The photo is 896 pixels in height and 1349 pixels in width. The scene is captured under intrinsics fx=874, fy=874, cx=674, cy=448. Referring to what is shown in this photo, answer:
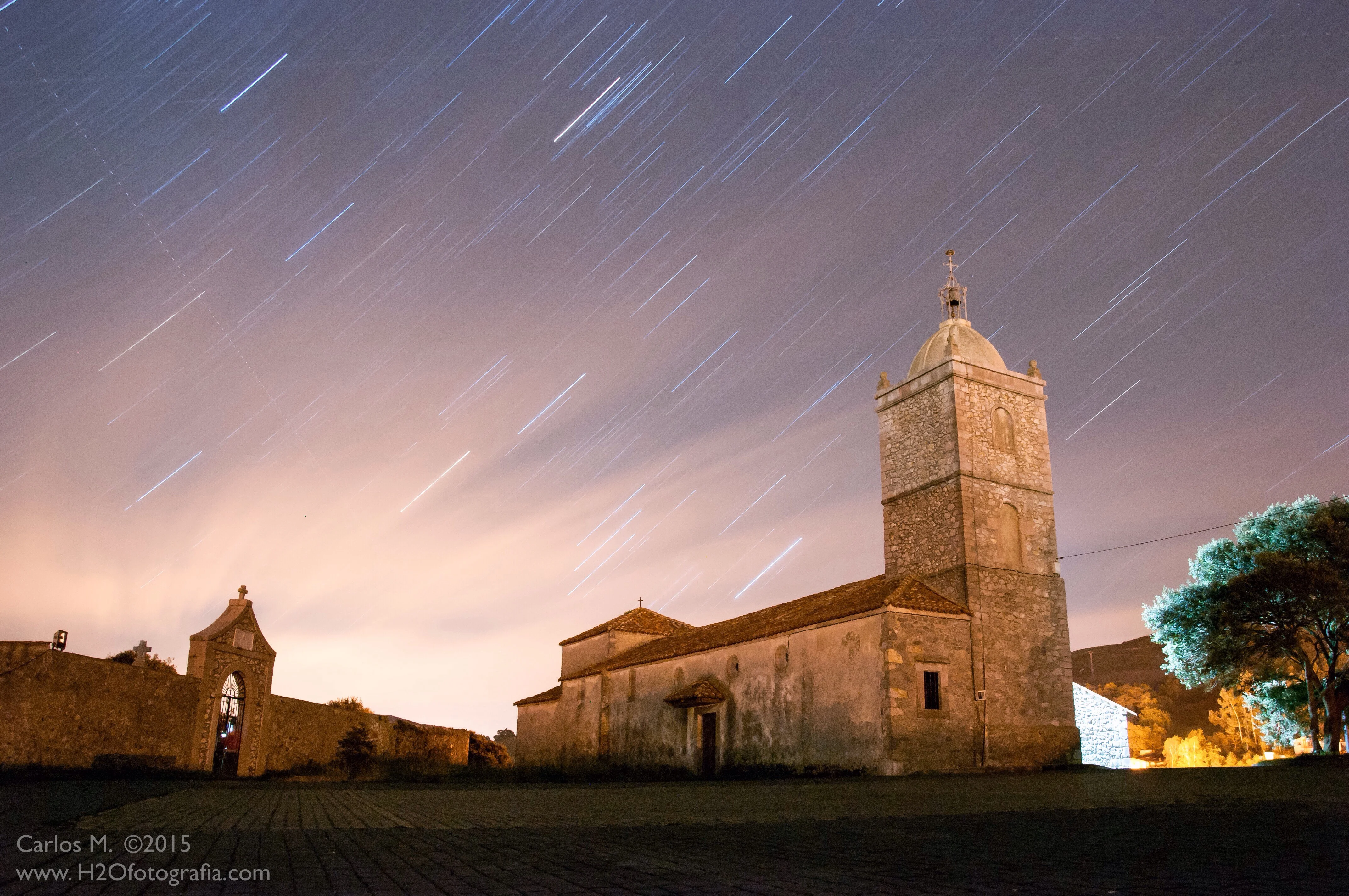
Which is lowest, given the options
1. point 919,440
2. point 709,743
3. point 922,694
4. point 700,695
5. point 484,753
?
point 484,753

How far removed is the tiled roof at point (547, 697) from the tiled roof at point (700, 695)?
11483mm

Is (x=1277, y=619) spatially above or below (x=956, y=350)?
below

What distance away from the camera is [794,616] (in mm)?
27500

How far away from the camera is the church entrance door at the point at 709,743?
27.9 m

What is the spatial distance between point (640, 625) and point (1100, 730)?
19530 millimetres

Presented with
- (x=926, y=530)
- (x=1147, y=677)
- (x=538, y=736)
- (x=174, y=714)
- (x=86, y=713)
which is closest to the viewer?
(x=86, y=713)

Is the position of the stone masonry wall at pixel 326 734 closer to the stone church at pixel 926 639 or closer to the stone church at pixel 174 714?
the stone church at pixel 174 714

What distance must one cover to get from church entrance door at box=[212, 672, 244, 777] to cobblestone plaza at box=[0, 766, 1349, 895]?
10479 millimetres

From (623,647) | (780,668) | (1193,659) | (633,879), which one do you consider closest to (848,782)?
(780,668)

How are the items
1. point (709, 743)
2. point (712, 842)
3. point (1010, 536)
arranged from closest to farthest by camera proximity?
point (712, 842), point (1010, 536), point (709, 743)

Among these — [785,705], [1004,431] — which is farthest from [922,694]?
[1004,431]

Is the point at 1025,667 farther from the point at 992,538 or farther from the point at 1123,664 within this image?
the point at 1123,664

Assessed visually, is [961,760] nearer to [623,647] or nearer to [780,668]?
[780,668]

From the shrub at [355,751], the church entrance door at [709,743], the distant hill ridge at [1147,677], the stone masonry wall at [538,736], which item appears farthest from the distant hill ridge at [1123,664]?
the shrub at [355,751]
